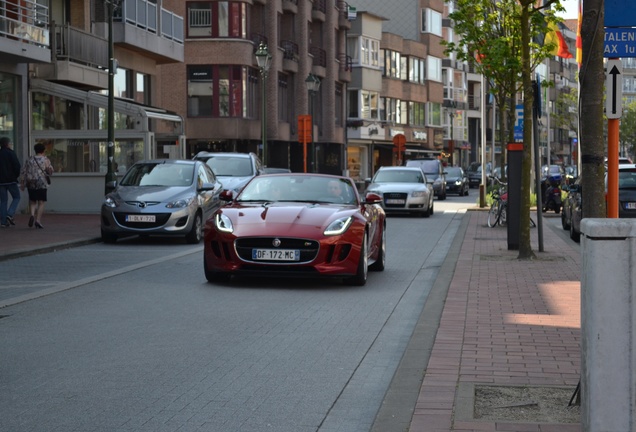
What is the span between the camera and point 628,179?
2286 centimetres

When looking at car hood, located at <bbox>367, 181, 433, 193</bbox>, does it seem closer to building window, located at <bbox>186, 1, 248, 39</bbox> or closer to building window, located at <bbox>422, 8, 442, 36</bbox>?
building window, located at <bbox>186, 1, 248, 39</bbox>

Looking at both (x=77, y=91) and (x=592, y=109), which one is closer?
(x=592, y=109)

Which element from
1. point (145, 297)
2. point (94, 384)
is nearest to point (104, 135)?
point (145, 297)

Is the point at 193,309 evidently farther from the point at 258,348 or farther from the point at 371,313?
the point at 258,348

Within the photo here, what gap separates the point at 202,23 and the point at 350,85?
83.2ft

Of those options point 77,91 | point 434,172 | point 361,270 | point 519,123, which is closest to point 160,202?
point 361,270

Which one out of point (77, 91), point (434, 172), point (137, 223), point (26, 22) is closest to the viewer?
point (137, 223)

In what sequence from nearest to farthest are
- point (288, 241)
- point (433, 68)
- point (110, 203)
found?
point (288, 241) → point (110, 203) → point (433, 68)

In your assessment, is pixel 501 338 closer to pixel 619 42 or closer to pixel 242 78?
pixel 619 42

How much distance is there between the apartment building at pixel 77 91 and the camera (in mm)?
30391

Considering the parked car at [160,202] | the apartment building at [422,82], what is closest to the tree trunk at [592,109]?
the parked car at [160,202]

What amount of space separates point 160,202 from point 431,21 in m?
78.8

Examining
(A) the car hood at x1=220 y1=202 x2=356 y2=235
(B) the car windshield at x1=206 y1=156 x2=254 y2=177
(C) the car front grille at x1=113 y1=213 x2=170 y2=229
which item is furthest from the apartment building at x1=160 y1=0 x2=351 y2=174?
(A) the car hood at x1=220 y1=202 x2=356 y2=235

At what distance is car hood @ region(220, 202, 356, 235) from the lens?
44.2ft
